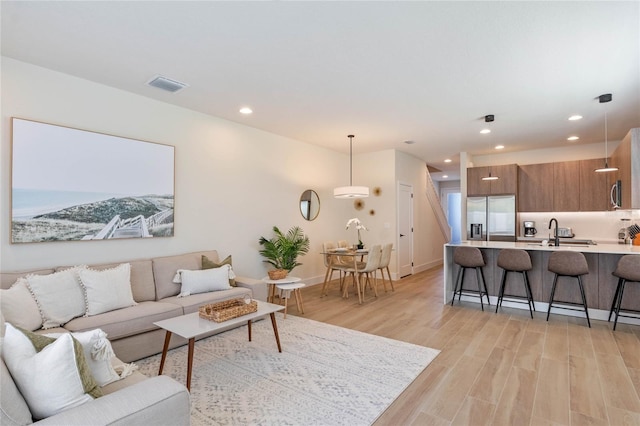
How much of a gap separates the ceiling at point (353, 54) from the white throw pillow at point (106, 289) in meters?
2.01

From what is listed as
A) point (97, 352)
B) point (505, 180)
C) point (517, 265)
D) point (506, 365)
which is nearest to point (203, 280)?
point (97, 352)

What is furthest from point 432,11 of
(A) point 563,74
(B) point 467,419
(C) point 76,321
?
(C) point 76,321

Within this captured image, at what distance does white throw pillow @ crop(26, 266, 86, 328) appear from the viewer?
8.93 ft

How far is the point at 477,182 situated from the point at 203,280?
5841 millimetres

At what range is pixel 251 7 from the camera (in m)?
2.25

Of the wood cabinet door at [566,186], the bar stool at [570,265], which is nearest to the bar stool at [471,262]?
the bar stool at [570,265]

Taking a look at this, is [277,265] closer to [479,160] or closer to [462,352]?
[462,352]

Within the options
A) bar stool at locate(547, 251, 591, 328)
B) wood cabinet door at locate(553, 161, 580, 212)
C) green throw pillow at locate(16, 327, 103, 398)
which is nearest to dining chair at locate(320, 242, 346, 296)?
bar stool at locate(547, 251, 591, 328)

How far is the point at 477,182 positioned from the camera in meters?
6.92

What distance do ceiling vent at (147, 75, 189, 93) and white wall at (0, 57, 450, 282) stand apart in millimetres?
488

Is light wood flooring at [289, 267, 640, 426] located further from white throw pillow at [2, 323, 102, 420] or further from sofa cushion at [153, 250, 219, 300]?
white throw pillow at [2, 323, 102, 420]

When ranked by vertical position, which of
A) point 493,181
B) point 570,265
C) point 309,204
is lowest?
point 570,265

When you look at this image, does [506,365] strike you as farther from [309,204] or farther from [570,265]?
[309,204]

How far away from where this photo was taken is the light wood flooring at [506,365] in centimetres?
226
